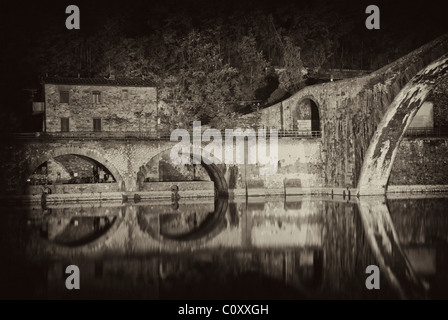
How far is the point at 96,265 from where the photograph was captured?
15.3 metres

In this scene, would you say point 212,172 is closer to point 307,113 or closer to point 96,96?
point 307,113

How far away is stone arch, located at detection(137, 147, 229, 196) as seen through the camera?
3259cm

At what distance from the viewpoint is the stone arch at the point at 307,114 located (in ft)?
121

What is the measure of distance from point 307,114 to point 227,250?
806 inches

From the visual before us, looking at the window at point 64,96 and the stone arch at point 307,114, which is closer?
the window at point 64,96

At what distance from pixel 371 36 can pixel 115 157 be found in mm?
26140

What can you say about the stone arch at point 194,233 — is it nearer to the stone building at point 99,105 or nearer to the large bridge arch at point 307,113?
the stone building at point 99,105

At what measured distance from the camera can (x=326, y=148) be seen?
34.4 meters

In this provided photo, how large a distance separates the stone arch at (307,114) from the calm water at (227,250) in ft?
29.6

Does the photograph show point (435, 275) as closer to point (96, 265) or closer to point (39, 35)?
point (96, 265)

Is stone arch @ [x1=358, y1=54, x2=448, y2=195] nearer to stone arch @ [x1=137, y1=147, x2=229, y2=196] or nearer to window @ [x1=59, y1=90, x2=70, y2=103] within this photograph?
stone arch @ [x1=137, y1=147, x2=229, y2=196]

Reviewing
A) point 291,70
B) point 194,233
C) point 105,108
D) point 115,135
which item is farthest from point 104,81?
point 194,233

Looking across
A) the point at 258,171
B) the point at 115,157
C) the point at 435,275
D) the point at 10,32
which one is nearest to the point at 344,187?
the point at 258,171

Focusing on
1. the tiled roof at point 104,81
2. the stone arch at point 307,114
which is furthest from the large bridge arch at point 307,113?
the tiled roof at point 104,81
